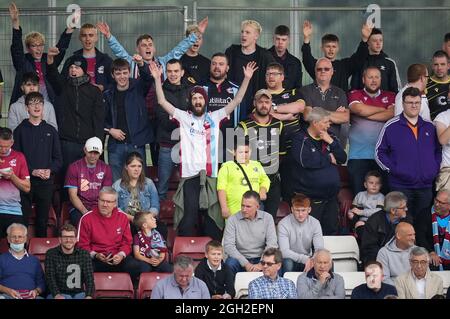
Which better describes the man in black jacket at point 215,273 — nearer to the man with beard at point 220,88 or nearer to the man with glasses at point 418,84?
the man with beard at point 220,88

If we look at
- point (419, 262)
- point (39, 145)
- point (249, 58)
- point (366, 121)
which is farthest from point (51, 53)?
point (419, 262)

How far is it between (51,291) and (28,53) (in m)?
3.69

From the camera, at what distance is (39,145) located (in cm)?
1848

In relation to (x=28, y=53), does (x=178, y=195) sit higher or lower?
lower

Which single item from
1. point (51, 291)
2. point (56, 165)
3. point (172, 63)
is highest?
point (172, 63)

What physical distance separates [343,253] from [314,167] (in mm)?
1119

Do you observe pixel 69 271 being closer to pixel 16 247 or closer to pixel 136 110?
pixel 16 247

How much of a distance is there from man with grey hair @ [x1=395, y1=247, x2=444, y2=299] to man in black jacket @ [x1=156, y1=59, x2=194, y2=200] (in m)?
3.24

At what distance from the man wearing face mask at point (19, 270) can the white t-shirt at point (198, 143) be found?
2.29 meters
